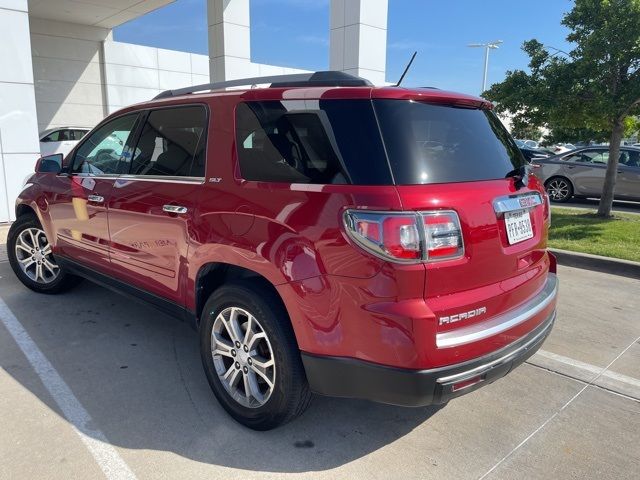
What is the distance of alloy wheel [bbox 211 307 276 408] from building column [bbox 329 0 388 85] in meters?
8.13

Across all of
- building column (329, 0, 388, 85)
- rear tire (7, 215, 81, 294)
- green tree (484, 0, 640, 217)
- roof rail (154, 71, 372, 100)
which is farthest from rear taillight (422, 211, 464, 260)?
building column (329, 0, 388, 85)

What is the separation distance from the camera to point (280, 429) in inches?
111

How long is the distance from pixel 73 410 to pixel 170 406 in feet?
1.81

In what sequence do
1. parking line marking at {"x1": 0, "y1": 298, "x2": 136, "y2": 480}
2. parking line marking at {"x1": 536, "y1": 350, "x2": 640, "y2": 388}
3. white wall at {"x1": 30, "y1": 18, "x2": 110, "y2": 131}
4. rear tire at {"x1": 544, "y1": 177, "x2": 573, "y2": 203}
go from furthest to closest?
white wall at {"x1": 30, "y1": 18, "x2": 110, "y2": 131} < rear tire at {"x1": 544, "y1": 177, "x2": 573, "y2": 203} < parking line marking at {"x1": 536, "y1": 350, "x2": 640, "y2": 388} < parking line marking at {"x1": 0, "y1": 298, "x2": 136, "y2": 480}

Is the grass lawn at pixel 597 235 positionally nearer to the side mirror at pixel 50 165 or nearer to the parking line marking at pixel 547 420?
the parking line marking at pixel 547 420

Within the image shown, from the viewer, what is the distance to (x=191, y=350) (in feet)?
12.4

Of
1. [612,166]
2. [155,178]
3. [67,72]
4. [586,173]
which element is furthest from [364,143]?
[67,72]

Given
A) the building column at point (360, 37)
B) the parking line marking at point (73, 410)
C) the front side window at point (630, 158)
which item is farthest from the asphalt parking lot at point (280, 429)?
the front side window at point (630, 158)

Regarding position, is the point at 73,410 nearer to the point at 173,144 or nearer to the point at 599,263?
the point at 173,144

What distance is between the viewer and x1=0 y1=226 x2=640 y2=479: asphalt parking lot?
2506 millimetres

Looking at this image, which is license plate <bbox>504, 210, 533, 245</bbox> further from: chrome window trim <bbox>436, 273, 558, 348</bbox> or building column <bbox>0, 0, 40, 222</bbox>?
building column <bbox>0, 0, 40, 222</bbox>

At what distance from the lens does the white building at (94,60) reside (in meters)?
8.15

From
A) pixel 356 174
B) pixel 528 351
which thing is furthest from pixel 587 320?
pixel 356 174

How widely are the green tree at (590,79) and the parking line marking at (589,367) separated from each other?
207 inches
